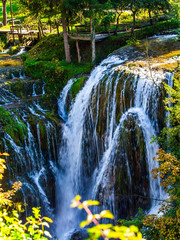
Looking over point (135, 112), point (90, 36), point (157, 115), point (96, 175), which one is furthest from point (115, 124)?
point (90, 36)

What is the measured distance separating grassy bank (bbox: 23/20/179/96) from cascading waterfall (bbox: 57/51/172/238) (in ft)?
9.78

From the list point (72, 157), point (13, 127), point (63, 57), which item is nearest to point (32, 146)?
point (13, 127)

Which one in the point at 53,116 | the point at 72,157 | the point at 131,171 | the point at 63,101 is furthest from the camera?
the point at 63,101

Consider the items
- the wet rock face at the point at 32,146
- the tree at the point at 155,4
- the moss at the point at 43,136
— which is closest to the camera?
A: the wet rock face at the point at 32,146

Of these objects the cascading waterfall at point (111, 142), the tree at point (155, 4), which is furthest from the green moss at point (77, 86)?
the tree at point (155, 4)

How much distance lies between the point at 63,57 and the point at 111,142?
1128 centimetres

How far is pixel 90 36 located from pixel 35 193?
10.8 m

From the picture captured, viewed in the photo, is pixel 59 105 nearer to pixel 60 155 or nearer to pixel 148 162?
pixel 60 155

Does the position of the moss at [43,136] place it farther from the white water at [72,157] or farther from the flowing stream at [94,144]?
the white water at [72,157]

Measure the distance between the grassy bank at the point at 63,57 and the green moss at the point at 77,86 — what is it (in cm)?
153

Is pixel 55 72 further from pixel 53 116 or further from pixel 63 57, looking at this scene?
pixel 53 116

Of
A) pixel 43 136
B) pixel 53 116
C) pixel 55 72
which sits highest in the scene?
pixel 55 72

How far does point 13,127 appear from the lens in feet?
40.3

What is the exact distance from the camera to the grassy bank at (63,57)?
16.4 meters
